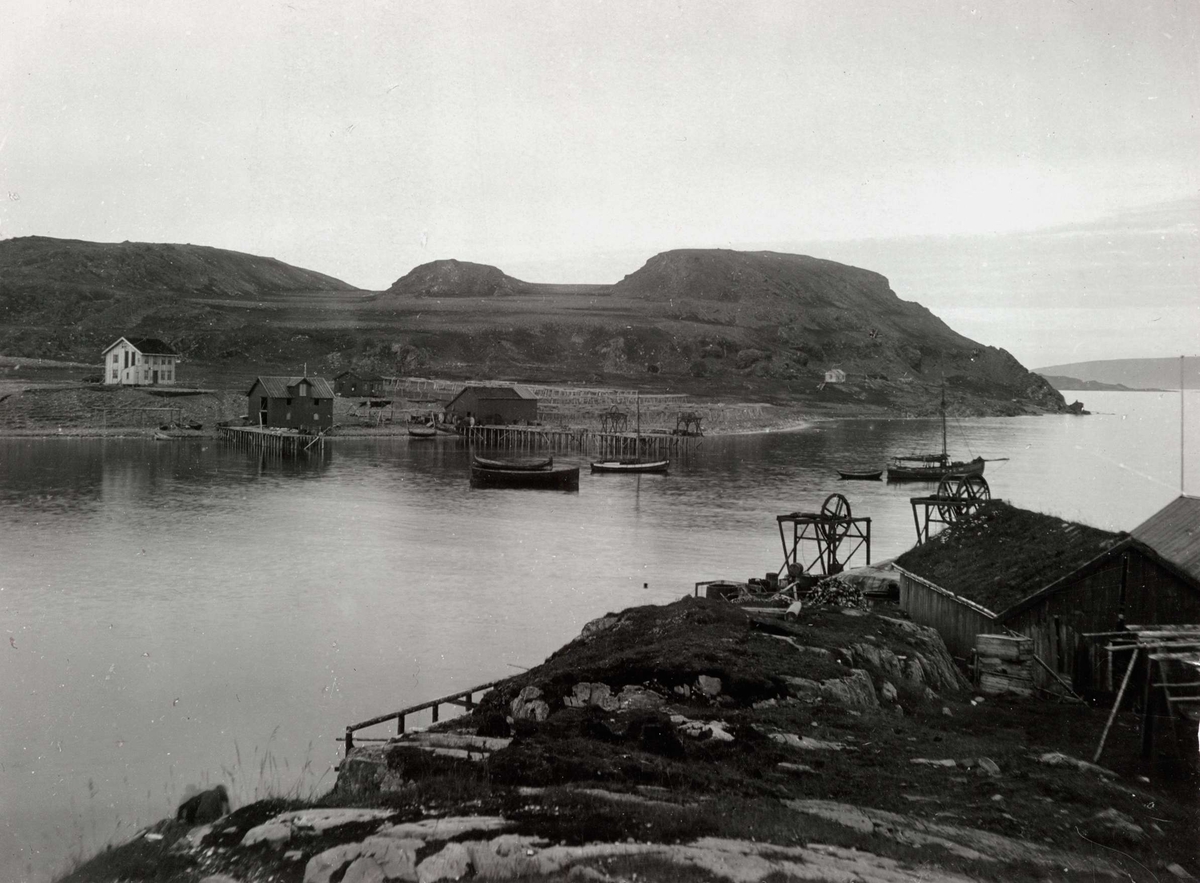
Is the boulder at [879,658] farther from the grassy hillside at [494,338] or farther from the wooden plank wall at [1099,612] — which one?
the grassy hillside at [494,338]

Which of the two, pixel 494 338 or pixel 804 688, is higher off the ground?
pixel 494 338

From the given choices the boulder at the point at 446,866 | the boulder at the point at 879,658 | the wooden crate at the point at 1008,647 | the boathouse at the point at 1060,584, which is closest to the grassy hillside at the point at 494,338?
the boathouse at the point at 1060,584

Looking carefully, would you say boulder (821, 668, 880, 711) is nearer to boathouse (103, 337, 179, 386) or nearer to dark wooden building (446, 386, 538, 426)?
dark wooden building (446, 386, 538, 426)

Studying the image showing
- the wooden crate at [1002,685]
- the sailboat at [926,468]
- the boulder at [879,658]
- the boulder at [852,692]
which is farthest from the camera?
the sailboat at [926,468]

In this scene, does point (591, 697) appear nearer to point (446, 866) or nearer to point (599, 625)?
point (446, 866)

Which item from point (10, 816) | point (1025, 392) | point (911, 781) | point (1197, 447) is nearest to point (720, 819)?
point (911, 781)

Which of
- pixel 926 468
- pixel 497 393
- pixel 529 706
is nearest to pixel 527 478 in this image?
pixel 926 468

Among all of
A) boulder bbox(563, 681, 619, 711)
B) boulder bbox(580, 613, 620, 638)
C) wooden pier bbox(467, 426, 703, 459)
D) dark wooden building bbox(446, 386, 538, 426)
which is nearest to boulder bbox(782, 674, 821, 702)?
boulder bbox(563, 681, 619, 711)
